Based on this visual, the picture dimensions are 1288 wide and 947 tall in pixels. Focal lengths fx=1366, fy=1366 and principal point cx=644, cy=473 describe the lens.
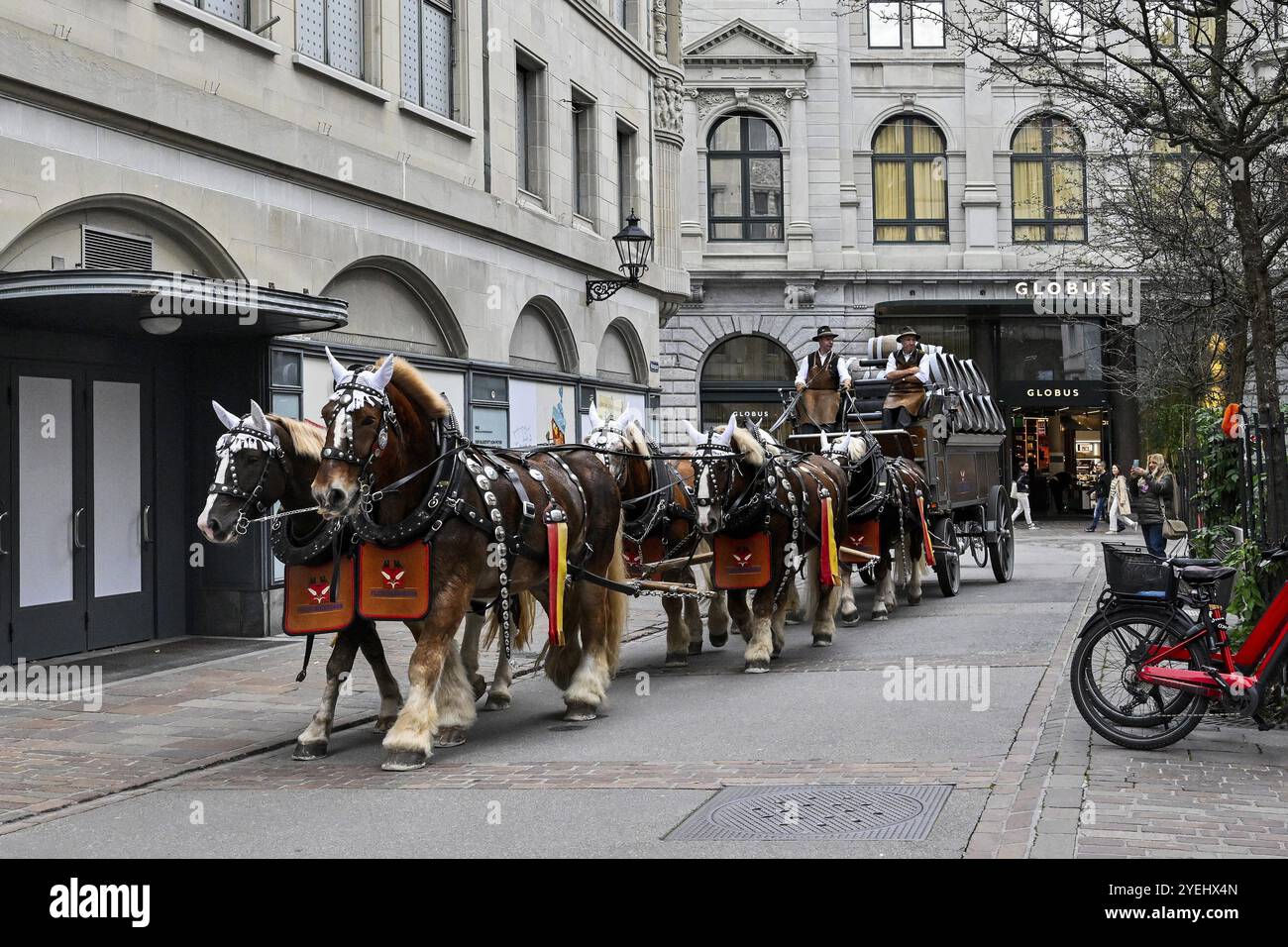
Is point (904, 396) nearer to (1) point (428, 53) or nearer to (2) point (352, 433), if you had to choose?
(1) point (428, 53)

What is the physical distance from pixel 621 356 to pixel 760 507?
13.7m

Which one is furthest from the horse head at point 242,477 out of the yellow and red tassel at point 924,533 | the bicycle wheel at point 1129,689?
the yellow and red tassel at point 924,533

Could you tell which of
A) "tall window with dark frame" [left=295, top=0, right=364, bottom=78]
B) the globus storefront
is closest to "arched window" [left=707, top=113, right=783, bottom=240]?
the globus storefront

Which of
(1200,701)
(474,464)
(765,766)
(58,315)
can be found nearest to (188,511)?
(58,315)

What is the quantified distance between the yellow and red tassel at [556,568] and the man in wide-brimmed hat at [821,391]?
300 inches

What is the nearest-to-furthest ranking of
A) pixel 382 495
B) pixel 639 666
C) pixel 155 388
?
1. pixel 382 495
2. pixel 639 666
3. pixel 155 388

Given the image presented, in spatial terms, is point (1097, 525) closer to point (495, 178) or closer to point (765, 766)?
point (495, 178)

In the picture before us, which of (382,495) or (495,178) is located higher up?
(495,178)

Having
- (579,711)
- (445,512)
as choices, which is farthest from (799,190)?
(445,512)

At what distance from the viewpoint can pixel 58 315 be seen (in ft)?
36.9

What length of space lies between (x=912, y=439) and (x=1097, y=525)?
21.1 metres

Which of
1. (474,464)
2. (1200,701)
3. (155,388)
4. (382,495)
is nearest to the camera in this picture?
(1200,701)

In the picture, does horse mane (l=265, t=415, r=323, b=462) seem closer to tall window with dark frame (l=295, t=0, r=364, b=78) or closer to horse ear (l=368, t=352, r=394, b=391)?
horse ear (l=368, t=352, r=394, b=391)

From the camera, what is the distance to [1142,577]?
7.73 meters
